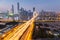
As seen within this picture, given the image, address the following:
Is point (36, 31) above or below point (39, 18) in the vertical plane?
below

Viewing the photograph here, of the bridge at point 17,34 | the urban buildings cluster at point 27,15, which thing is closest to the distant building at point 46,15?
the urban buildings cluster at point 27,15

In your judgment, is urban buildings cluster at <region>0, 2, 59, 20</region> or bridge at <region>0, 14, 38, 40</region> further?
urban buildings cluster at <region>0, 2, 59, 20</region>

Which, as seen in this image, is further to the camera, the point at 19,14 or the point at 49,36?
the point at 19,14

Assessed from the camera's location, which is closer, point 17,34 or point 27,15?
point 17,34

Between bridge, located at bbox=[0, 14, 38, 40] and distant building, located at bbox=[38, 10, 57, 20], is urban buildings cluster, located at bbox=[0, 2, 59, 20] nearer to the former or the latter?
distant building, located at bbox=[38, 10, 57, 20]

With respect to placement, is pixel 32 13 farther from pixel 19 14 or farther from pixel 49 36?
pixel 49 36

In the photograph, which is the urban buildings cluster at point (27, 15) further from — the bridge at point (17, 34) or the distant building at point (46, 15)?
the bridge at point (17, 34)

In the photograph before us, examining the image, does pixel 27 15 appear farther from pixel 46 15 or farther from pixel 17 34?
pixel 17 34

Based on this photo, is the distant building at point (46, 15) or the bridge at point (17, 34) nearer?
the bridge at point (17, 34)

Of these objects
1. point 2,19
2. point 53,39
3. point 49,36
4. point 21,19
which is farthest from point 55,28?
point 2,19

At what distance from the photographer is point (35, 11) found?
545 centimetres

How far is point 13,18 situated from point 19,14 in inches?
14.3

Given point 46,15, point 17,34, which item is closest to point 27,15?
point 46,15

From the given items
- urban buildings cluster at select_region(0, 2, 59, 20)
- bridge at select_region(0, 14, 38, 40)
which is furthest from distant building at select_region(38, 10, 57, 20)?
bridge at select_region(0, 14, 38, 40)
